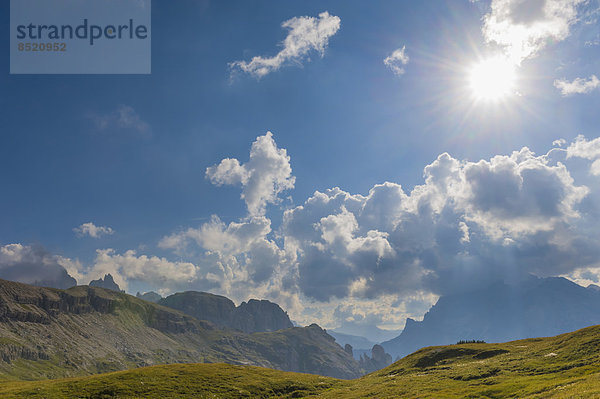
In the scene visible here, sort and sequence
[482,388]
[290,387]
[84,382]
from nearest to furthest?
[482,388] < [84,382] < [290,387]

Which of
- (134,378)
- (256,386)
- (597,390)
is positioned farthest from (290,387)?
(597,390)

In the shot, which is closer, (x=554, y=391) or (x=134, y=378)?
(x=554, y=391)

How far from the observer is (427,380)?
205 ft

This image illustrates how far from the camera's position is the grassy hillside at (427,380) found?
1812 inches

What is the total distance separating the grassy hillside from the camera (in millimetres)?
46031

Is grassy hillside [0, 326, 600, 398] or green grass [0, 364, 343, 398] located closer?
grassy hillside [0, 326, 600, 398]

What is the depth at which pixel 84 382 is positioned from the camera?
242 feet

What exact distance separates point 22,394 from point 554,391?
88.3 meters

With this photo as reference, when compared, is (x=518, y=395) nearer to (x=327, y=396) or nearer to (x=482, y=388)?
(x=482, y=388)

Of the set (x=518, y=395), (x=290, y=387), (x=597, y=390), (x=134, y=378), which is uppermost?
(x=597, y=390)

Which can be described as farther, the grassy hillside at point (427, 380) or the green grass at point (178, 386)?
the green grass at point (178, 386)

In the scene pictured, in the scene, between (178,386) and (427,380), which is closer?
(427,380)

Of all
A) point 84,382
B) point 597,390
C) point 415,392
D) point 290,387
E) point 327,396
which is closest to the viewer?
point 597,390

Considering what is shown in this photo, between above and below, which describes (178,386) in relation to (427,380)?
below
